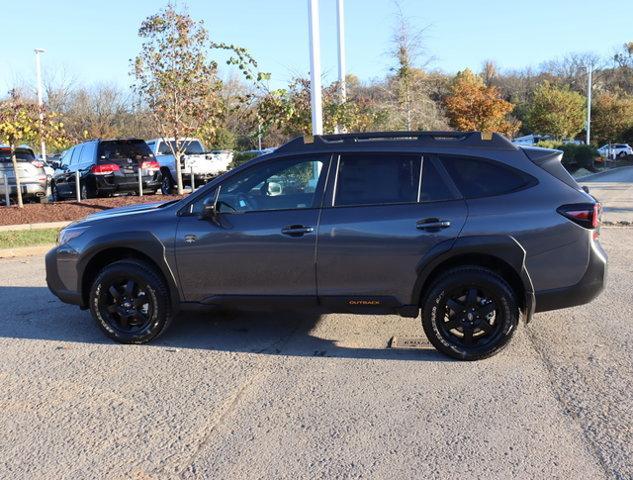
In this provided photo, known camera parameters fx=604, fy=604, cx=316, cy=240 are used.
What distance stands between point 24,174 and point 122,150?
8.23 feet

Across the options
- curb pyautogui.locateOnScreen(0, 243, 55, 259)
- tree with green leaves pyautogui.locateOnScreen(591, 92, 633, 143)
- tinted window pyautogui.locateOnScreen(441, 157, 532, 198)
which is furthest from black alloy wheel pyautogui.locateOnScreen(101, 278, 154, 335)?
tree with green leaves pyautogui.locateOnScreen(591, 92, 633, 143)

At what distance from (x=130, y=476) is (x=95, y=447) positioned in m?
0.43

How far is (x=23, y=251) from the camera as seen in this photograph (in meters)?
10.3

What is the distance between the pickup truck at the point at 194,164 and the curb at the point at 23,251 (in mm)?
8383

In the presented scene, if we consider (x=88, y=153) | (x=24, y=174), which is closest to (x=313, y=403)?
(x=24, y=174)

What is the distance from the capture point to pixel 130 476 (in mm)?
3182

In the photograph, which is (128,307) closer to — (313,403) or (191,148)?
(313,403)

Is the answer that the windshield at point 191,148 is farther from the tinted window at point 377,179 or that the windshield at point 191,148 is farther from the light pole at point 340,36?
the tinted window at point 377,179

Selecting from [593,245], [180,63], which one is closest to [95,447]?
[593,245]

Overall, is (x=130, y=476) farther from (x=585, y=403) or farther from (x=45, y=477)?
(x=585, y=403)

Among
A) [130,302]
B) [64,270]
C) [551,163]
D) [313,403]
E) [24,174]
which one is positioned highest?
[24,174]

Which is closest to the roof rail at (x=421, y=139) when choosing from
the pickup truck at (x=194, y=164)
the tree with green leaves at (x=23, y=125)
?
the tree with green leaves at (x=23, y=125)

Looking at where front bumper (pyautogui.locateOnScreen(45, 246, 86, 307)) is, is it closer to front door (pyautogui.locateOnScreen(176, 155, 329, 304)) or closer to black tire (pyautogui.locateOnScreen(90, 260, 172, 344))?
black tire (pyautogui.locateOnScreen(90, 260, 172, 344))

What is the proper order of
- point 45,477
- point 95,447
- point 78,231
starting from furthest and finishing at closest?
1. point 78,231
2. point 95,447
3. point 45,477
